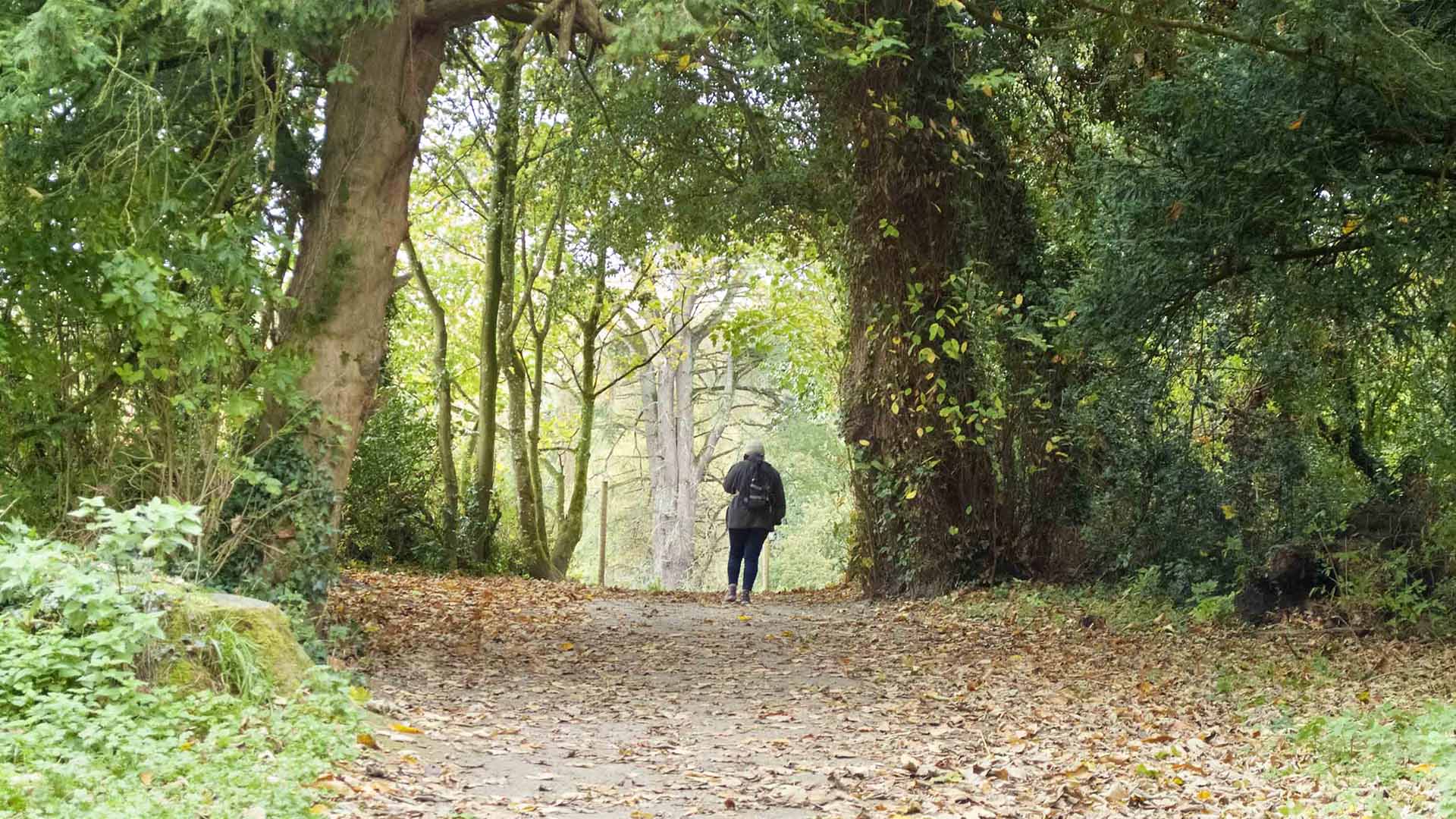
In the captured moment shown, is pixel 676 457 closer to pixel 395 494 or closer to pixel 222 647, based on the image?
pixel 395 494

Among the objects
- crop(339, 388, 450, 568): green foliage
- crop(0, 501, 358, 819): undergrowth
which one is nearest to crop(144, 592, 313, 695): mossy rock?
crop(0, 501, 358, 819): undergrowth

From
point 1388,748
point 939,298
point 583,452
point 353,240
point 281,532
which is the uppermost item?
point 939,298

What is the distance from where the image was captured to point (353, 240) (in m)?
8.84

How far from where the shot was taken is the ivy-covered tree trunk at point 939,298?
511 inches

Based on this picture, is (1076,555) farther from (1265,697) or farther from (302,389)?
(302,389)

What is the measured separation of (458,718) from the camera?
7.25 meters

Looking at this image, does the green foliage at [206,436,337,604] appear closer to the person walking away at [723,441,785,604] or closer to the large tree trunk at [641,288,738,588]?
the person walking away at [723,441,785,604]

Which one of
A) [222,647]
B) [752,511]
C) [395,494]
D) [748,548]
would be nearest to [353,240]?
[222,647]

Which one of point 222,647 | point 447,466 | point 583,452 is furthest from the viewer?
point 583,452

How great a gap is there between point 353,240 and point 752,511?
22.1 ft

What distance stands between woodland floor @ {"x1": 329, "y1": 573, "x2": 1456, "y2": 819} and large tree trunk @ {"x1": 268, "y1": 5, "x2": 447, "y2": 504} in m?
1.79

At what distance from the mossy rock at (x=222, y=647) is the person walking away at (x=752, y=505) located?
8.18 metres

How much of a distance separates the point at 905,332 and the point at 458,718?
7582mm

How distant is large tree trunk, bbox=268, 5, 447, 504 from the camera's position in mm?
8727
